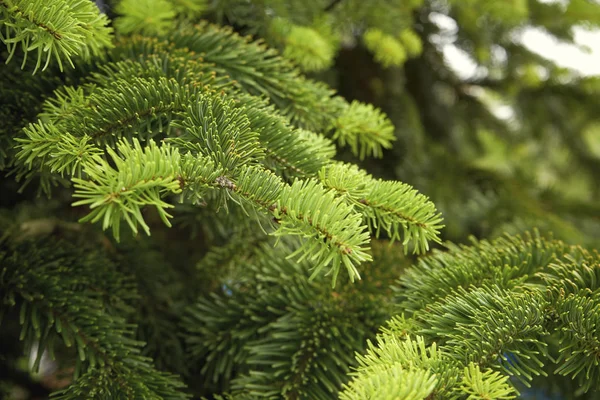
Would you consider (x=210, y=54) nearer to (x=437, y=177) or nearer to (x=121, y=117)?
(x=121, y=117)

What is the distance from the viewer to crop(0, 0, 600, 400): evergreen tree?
34 centimetres

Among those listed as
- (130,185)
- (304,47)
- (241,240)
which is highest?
(304,47)

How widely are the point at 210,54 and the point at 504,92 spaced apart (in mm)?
915

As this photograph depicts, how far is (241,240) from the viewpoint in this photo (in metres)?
0.66

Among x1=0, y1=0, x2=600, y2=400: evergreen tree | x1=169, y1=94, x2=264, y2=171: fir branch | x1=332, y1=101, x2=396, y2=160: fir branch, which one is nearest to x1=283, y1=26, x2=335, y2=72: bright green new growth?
x1=0, y1=0, x2=600, y2=400: evergreen tree

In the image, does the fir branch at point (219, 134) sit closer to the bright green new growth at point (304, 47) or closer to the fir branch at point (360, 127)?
the fir branch at point (360, 127)

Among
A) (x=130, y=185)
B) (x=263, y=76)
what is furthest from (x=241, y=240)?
(x=130, y=185)

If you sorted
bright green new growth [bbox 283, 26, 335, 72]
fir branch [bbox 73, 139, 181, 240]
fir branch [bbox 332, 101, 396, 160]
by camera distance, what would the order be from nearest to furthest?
fir branch [bbox 73, 139, 181, 240], fir branch [bbox 332, 101, 396, 160], bright green new growth [bbox 283, 26, 335, 72]

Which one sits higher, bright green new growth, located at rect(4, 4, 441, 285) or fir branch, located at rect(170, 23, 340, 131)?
fir branch, located at rect(170, 23, 340, 131)

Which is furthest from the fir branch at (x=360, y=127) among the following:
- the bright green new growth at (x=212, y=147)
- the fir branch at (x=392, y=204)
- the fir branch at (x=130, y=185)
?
the fir branch at (x=130, y=185)

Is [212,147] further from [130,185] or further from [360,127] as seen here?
[360,127]

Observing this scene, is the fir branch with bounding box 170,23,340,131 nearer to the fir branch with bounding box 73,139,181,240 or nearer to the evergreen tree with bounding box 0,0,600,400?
the evergreen tree with bounding box 0,0,600,400

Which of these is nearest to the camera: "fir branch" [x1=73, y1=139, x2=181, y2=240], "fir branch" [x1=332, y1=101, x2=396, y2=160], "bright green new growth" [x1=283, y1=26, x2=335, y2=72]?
"fir branch" [x1=73, y1=139, x2=181, y2=240]

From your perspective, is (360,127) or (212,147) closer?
(212,147)
